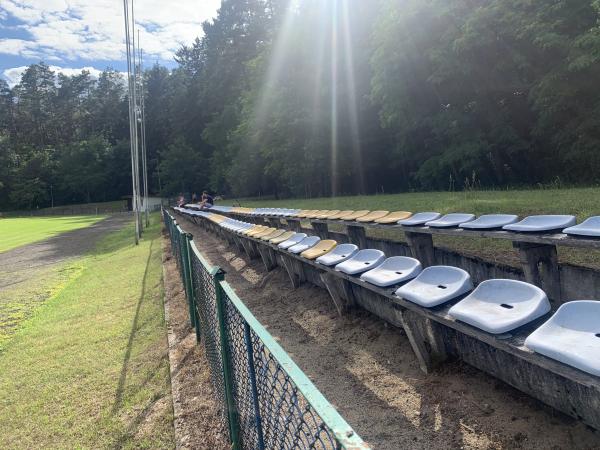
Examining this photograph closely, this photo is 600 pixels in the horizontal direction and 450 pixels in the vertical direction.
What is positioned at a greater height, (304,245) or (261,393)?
(304,245)

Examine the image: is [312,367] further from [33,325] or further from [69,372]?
[33,325]

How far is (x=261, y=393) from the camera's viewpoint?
219 cm

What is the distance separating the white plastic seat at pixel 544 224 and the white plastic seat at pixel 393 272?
2.92ft

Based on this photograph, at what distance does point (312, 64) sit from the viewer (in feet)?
93.8

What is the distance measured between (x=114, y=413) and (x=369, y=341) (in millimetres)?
2350

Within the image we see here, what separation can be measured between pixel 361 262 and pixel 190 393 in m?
2.07

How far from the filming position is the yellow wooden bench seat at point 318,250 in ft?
18.0

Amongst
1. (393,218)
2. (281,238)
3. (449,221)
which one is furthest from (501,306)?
(281,238)

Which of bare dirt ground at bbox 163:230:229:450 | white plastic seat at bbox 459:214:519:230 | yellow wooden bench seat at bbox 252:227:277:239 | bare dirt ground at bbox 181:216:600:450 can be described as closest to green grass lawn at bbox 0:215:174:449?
bare dirt ground at bbox 163:230:229:450

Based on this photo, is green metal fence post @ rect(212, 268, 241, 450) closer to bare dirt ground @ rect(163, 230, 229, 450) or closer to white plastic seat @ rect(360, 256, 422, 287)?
bare dirt ground @ rect(163, 230, 229, 450)

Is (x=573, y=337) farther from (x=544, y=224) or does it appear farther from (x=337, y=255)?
(x=337, y=255)

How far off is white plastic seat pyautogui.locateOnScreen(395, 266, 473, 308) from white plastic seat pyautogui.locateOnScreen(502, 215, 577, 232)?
74 centimetres

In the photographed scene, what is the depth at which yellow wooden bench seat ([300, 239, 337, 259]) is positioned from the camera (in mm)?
5473

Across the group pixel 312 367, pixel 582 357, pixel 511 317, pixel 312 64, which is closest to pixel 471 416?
pixel 511 317
